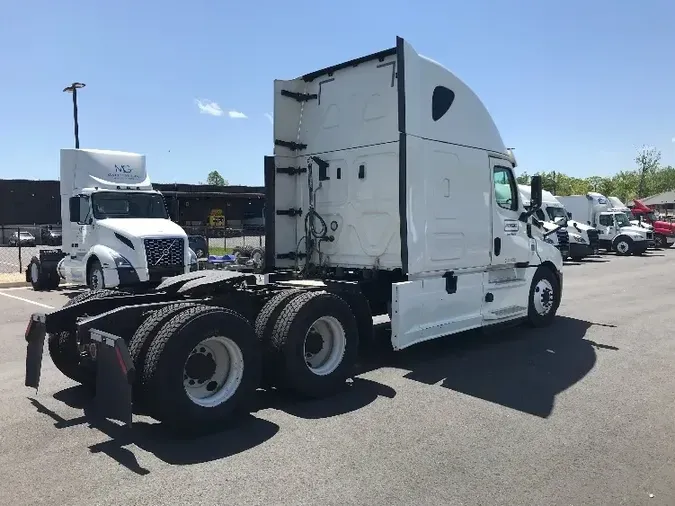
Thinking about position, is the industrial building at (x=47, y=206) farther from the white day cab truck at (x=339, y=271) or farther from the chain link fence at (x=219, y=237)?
the white day cab truck at (x=339, y=271)

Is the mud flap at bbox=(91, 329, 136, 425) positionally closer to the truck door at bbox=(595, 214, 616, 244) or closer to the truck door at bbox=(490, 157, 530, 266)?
the truck door at bbox=(490, 157, 530, 266)

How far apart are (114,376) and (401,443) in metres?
2.37

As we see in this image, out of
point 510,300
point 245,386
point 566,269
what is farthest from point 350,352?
point 566,269

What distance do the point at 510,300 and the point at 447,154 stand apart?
2.66 m

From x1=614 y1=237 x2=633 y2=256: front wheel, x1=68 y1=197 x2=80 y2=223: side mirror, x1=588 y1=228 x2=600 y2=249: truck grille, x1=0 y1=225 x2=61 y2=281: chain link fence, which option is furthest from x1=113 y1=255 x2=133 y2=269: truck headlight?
x1=614 y1=237 x2=633 y2=256: front wheel

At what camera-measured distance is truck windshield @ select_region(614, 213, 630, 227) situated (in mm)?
30531

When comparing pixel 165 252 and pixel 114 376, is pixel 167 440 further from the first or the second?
pixel 165 252

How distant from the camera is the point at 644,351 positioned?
7824mm

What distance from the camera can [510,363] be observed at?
7.18m

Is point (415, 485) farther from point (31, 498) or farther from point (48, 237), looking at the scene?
point (48, 237)

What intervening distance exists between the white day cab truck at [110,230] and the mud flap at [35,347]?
648 centimetres

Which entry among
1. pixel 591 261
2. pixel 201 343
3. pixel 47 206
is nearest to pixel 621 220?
pixel 591 261

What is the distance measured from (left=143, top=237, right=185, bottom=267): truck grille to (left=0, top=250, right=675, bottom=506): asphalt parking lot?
538 cm

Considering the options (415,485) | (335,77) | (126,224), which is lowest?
(415,485)
